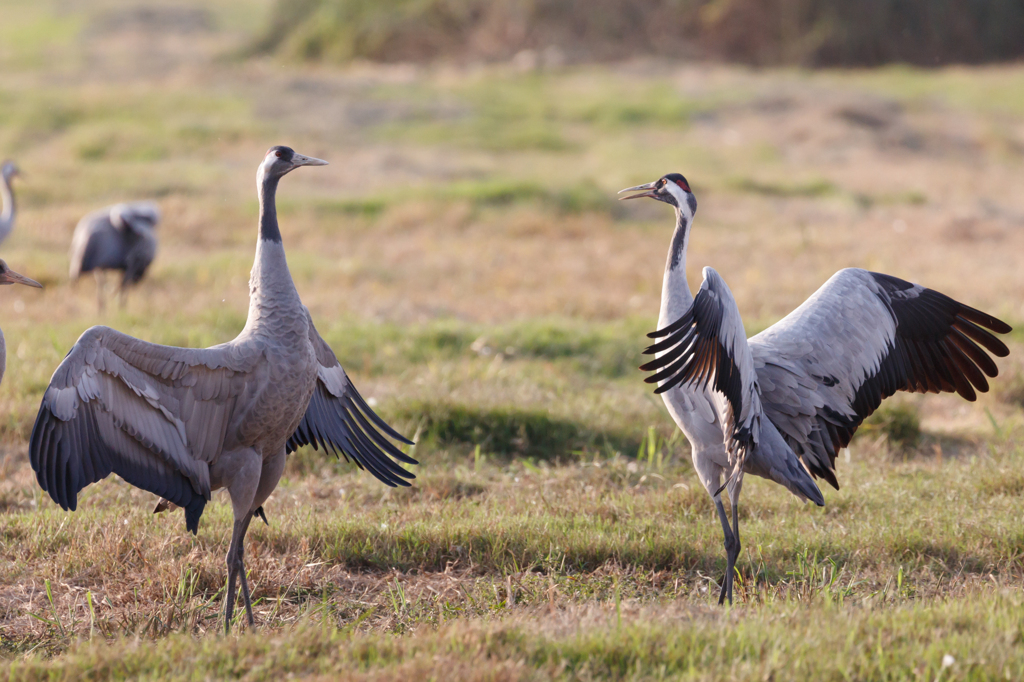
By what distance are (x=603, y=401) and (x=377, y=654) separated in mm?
3431

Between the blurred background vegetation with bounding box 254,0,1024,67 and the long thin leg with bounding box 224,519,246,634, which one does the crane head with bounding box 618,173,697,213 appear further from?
the blurred background vegetation with bounding box 254,0,1024,67

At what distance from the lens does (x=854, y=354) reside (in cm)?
456

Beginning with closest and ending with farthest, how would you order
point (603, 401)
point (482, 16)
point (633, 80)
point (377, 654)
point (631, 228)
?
point (377, 654), point (603, 401), point (631, 228), point (633, 80), point (482, 16)

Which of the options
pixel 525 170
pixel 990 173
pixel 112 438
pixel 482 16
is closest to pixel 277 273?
pixel 112 438

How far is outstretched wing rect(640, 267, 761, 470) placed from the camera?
12.0 ft

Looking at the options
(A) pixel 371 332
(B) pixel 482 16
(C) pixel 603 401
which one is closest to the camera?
(C) pixel 603 401

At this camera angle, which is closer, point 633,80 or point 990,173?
point 990,173

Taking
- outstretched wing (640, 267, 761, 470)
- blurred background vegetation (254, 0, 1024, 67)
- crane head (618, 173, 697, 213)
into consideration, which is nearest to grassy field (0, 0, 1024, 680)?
outstretched wing (640, 267, 761, 470)

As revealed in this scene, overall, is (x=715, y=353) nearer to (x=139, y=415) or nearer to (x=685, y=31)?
(x=139, y=415)

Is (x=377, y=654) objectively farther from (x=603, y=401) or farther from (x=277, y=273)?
(x=603, y=401)

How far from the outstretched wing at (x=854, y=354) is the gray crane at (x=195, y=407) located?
1990 mm

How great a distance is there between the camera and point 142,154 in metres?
15.9

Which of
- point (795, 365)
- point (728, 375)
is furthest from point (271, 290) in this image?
point (795, 365)

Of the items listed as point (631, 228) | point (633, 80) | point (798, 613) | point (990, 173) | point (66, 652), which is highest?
point (633, 80)
